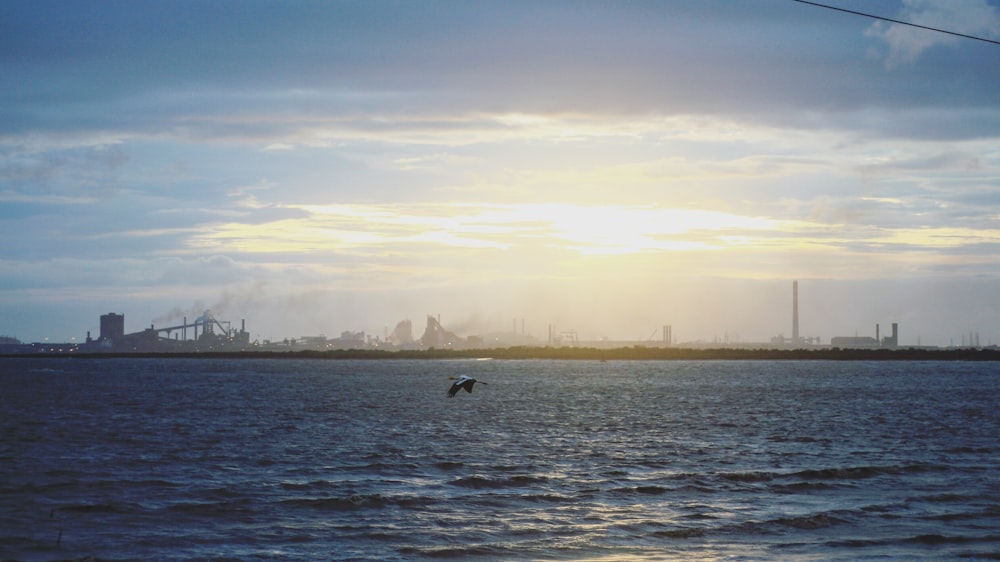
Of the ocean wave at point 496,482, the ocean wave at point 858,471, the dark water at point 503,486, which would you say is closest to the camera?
the dark water at point 503,486

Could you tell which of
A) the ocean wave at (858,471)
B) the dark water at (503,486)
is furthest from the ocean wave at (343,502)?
the ocean wave at (858,471)

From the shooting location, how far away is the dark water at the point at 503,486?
23.0m

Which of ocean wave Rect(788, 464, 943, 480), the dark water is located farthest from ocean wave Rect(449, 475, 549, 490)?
ocean wave Rect(788, 464, 943, 480)

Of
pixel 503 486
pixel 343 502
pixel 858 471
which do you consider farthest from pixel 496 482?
pixel 858 471

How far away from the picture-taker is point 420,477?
113 ft

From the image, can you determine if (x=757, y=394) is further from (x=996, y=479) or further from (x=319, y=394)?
(x=996, y=479)

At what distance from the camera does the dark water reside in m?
23.0

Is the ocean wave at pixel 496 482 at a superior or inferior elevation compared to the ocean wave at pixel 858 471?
inferior

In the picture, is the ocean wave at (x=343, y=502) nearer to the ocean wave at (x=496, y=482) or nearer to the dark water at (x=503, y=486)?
the dark water at (x=503, y=486)

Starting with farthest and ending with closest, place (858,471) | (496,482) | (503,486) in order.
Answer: (858,471)
(496,482)
(503,486)

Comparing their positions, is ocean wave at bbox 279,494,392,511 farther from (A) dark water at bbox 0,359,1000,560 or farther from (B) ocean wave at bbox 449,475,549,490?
(B) ocean wave at bbox 449,475,549,490

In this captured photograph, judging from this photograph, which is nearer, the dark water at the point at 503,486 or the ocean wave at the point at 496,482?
the dark water at the point at 503,486

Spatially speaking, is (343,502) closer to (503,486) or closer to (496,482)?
(503,486)

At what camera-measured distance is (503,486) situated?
106 feet
